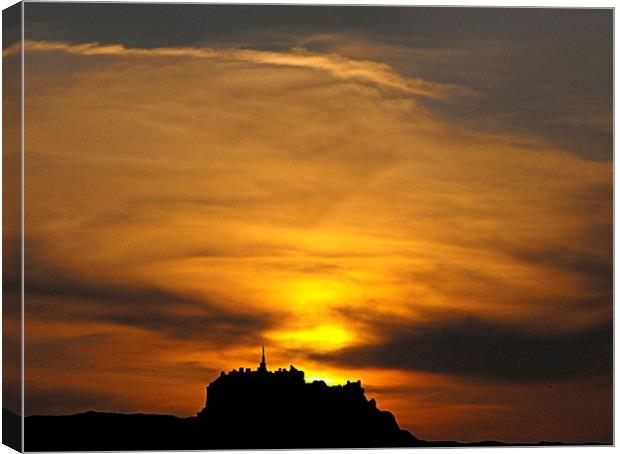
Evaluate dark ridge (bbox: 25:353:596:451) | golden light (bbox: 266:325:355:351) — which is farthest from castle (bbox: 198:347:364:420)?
golden light (bbox: 266:325:355:351)

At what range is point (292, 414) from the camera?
12641 mm

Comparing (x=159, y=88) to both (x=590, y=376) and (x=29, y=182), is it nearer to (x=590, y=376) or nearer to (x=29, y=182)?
(x=29, y=182)

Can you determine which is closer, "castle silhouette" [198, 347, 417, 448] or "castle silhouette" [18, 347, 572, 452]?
"castle silhouette" [18, 347, 572, 452]

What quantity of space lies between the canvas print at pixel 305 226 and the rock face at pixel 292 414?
15 mm

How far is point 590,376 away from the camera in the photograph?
12906 mm

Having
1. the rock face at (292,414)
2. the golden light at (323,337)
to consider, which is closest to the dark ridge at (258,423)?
the rock face at (292,414)

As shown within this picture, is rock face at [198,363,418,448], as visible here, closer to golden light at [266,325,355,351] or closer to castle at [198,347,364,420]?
castle at [198,347,364,420]

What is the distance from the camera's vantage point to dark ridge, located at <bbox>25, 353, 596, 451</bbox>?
12.4 metres

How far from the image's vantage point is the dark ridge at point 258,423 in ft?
40.7

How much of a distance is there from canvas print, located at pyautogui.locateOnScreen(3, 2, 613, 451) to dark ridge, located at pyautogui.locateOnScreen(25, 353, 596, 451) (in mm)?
15

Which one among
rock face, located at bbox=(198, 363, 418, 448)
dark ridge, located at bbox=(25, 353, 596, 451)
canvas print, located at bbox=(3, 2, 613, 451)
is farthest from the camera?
rock face, located at bbox=(198, 363, 418, 448)

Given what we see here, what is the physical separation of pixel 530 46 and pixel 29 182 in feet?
11.7

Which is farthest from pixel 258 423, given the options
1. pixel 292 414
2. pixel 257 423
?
pixel 292 414

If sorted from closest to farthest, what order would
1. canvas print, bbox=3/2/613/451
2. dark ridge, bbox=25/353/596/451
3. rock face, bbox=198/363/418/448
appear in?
canvas print, bbox=3/2/613/451 < dark ridge, bbox=25/353/596/451 < rock face, bbox=198/363/418/448
